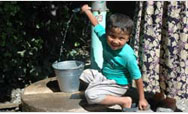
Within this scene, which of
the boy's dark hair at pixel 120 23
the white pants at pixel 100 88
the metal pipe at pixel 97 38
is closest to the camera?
the boy's dark hair at pixel 120 23

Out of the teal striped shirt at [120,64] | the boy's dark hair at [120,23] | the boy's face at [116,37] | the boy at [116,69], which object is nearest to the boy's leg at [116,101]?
the boy at [116,69]

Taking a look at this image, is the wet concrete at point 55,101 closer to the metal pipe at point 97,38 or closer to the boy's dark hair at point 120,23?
the metal pipe at point 97,38

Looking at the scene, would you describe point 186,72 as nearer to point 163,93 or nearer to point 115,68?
point 163,93

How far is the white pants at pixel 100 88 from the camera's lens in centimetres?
332

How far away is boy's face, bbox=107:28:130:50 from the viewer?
320 centimetres

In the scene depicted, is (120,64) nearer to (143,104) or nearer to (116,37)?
(116,37)

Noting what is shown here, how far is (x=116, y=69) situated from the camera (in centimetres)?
341

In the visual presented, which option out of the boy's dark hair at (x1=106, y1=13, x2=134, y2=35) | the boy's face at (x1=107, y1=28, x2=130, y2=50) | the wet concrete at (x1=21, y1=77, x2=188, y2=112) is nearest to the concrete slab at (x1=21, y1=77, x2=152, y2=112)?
the wet concrete at (x1=21, y1=77, x2=188, y2=112)

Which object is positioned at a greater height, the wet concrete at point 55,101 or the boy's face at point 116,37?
the boy's face at point 116,37

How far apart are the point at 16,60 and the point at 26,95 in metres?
1.45

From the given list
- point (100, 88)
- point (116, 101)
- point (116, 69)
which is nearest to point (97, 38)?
point (116, 69)

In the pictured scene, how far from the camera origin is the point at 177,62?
3357 millimetres

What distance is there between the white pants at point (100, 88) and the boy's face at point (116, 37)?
342 millimetres

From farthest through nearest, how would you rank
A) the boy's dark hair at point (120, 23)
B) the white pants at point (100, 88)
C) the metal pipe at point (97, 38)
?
the metal pipe at point (97, 38)
the white pants at point (100, 88)
the boy's dark hair at point (120, 23)
